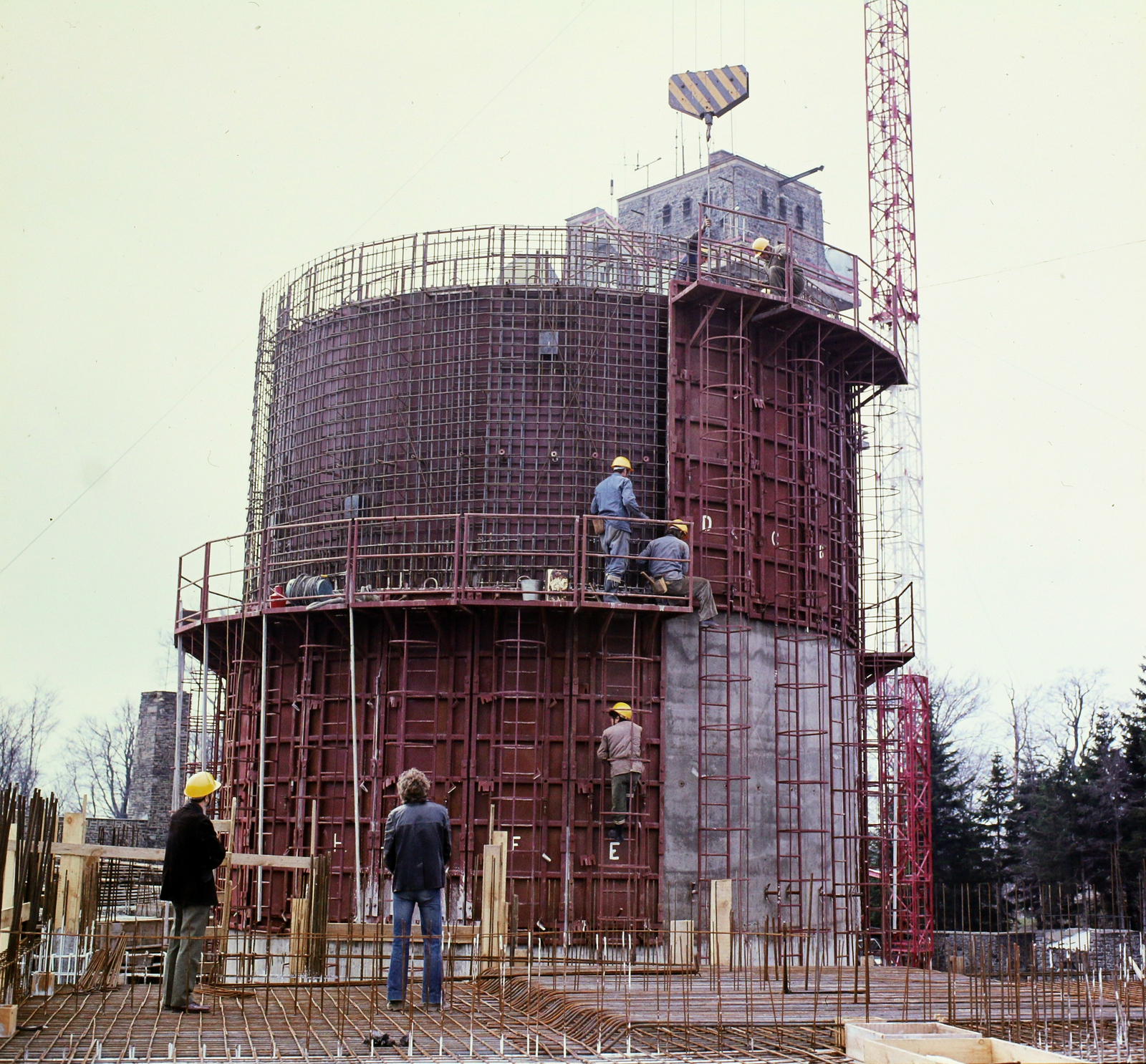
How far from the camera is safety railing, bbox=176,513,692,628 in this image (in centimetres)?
2375

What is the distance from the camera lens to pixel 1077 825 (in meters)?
49.8

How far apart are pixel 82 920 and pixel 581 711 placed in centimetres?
870

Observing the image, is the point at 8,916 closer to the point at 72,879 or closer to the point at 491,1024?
the point at 491,1024

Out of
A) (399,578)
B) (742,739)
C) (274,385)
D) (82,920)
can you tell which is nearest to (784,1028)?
(82,920)

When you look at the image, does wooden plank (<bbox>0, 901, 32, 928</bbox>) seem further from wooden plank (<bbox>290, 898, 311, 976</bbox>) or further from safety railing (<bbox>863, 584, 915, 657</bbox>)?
safety railing (<bbox>863, 584, 915, 657</bbox>)

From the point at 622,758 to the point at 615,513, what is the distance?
158 inches

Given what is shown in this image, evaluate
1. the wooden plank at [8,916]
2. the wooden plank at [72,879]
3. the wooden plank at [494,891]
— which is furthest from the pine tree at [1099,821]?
the wooden plank at [8,916]

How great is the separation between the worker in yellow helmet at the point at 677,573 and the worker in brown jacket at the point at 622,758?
212 cm

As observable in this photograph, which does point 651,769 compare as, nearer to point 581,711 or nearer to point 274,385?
point 581,711

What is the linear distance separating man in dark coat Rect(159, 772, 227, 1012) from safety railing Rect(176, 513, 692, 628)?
9330 mm

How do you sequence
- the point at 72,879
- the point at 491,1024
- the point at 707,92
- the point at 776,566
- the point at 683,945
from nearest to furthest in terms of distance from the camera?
the point at 491,1024, the point at 72,879, the point at 683,945, the point at 776,566, the point at 707,92

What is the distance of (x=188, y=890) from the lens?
46.9ft

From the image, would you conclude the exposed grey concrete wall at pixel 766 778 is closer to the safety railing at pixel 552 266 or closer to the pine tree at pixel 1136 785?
the safety railing at pixel 552 266

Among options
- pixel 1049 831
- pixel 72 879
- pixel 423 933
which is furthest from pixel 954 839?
pixel 423 933
